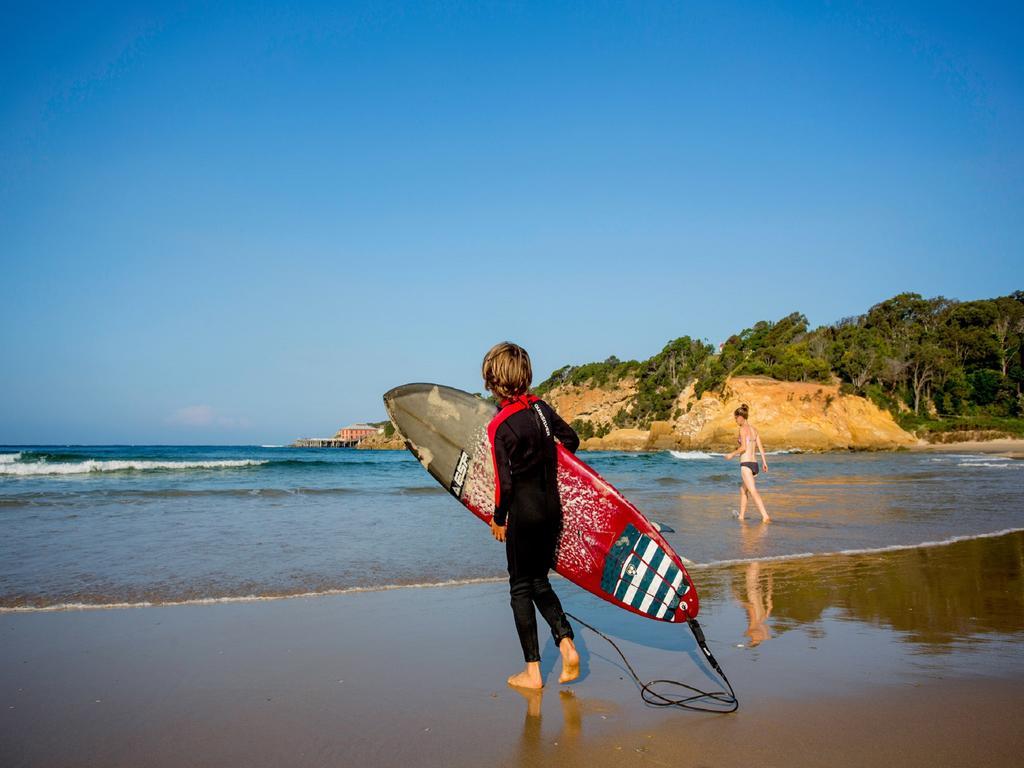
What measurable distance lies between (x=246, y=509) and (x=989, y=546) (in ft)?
32.5

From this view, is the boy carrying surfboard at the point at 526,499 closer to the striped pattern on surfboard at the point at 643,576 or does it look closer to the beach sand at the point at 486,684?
the beach sand at the point at 486,684

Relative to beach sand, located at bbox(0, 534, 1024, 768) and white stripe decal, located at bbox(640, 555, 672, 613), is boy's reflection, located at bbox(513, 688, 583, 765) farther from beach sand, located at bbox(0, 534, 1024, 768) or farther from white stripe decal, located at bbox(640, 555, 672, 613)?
white stripe decal, located at bbox(640, 555, 672, 613)

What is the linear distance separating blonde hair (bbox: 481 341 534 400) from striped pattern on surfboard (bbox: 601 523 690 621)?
1002mm

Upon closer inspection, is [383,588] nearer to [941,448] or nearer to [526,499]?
[526,499]

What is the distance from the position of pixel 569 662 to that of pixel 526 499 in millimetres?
747

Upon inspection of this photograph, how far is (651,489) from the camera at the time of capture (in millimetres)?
15211

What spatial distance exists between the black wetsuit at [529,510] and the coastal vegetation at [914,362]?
50.8 meters

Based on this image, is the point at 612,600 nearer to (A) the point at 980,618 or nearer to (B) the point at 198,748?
(B) the point at 198,748

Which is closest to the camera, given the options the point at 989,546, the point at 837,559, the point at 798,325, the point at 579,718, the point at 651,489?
the point at 579,718

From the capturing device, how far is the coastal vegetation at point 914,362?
50094 millimetres

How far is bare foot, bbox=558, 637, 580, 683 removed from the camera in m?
2.91

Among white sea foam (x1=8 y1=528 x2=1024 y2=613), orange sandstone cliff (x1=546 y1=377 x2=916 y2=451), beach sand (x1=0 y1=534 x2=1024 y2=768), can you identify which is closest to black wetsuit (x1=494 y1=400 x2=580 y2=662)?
beach sand (x1=0 y1=534 x2=1024 y2=768)

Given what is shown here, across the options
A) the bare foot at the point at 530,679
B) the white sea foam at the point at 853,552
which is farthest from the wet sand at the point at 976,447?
the bare foot at the point at 530,679

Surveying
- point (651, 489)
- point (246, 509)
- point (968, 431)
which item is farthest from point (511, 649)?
point (968, 431)
